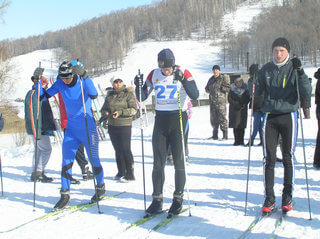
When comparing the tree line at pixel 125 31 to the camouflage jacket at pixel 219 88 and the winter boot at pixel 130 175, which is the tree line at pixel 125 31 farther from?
the winter boot at pixel 130 175

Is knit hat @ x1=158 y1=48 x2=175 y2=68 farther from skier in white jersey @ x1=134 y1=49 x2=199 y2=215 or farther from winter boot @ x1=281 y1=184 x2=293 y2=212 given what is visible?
winter boot @ x1=281 y1=184 x2=293 y2=212

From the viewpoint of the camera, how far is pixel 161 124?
406 cm

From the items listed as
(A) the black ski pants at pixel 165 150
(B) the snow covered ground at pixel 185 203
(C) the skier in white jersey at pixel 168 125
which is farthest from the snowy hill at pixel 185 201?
(A) the black ski pants at pixel 165 150

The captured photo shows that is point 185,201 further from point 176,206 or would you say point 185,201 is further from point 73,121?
point 73,121

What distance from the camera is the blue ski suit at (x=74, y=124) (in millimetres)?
4531

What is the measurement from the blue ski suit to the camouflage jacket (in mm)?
5309

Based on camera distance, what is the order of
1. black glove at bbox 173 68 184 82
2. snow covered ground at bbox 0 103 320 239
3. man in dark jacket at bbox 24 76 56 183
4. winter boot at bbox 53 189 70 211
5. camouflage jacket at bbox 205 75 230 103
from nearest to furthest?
snow covered ground at bbox 0 103 320 239 < black glove at bbox 173 68 184 82 < winter boot at bbox 53 189 70 211 < man in dark jacket at bbox 24 76 56 183 < camouflage jacket at bbox 205 75 230 103

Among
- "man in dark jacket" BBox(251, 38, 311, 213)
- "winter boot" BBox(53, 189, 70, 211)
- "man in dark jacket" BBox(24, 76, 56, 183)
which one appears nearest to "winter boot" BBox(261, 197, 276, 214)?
"man in dark jacket" BBox(251, 38, 311, 213)

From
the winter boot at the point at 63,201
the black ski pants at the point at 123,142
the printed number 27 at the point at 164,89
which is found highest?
the printed number 27 at the point at 164,89

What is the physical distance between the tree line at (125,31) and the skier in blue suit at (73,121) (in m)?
82.2

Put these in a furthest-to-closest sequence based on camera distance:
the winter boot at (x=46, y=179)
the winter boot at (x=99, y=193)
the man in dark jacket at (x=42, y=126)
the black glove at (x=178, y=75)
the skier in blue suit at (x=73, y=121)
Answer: the winter boot at (x=46, y=179)
the man in dark jacket at (x=42, y=126)
the winter boot at (x=99, y=193)
the skier in blue suit at (x=73, y=121)
the black glove at (x=178, y=75)

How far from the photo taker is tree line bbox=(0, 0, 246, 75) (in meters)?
99.0

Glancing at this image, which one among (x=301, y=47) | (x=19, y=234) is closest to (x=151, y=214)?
(x=19, y=234)

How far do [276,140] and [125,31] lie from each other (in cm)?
12172
